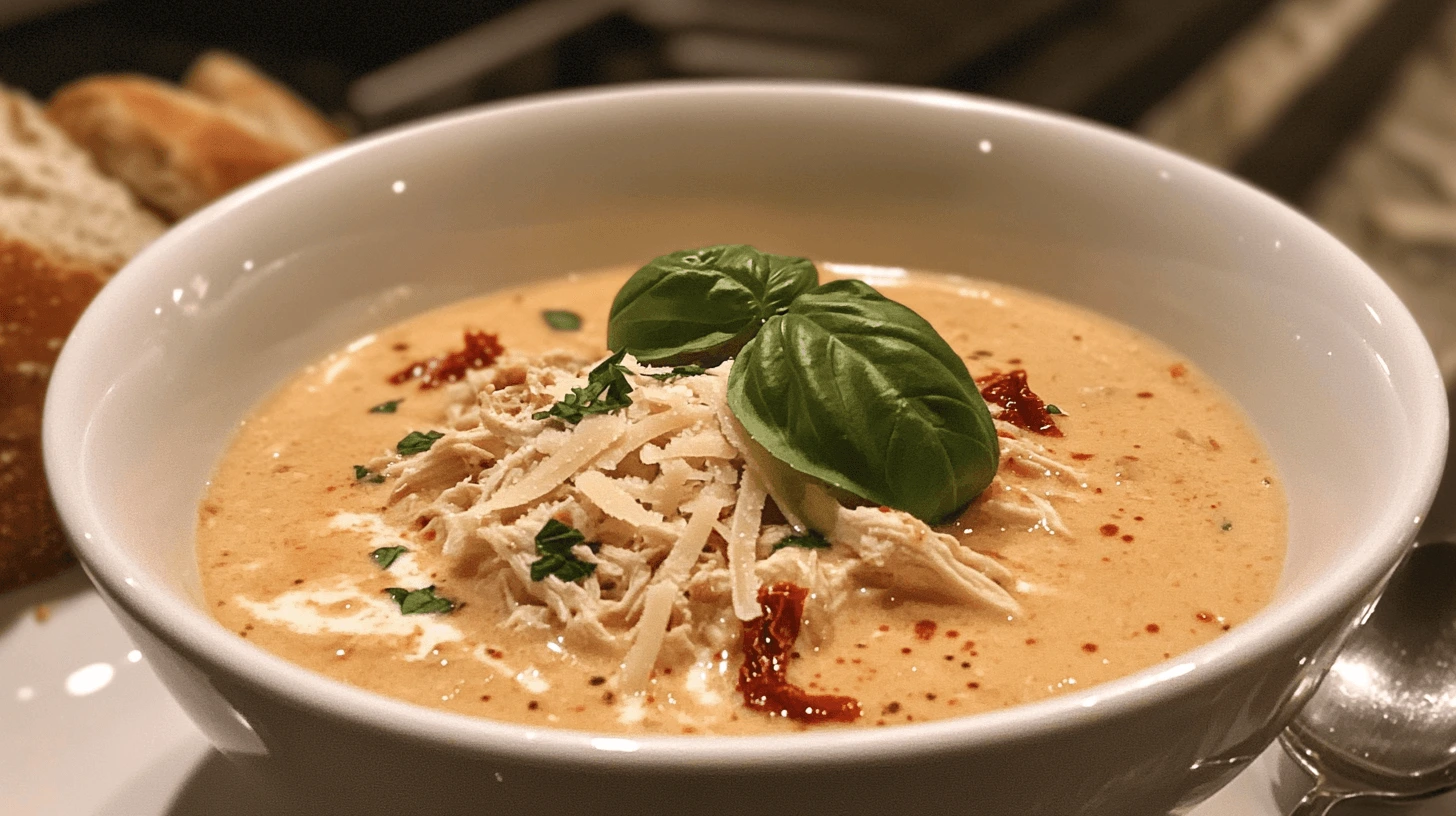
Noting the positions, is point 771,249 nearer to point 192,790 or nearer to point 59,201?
point 59,201

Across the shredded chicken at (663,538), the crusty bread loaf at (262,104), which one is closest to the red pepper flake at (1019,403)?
the shredded chicken at (663,538)

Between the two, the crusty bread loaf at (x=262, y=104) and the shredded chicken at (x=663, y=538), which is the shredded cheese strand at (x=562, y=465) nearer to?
the shredded chicken at (x=663, y=538)

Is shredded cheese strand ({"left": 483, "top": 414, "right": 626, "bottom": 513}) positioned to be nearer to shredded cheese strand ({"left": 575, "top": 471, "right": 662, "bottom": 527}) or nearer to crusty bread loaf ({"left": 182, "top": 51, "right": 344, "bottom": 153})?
shredded cheese strand ({"left": 575, "top": 471, "right": 662, "bottom": 527})

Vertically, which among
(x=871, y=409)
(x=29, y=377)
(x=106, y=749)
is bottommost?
(x=106, y=749)

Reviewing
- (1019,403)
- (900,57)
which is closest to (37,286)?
(1019,403)

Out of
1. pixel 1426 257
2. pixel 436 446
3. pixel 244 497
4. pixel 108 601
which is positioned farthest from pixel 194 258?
pixel 1426 257

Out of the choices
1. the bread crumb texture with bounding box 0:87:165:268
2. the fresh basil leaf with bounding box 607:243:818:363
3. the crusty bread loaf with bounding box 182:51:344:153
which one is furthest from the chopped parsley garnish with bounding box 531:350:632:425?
the crusty bread loaf with bounding box 182:51:344:153
